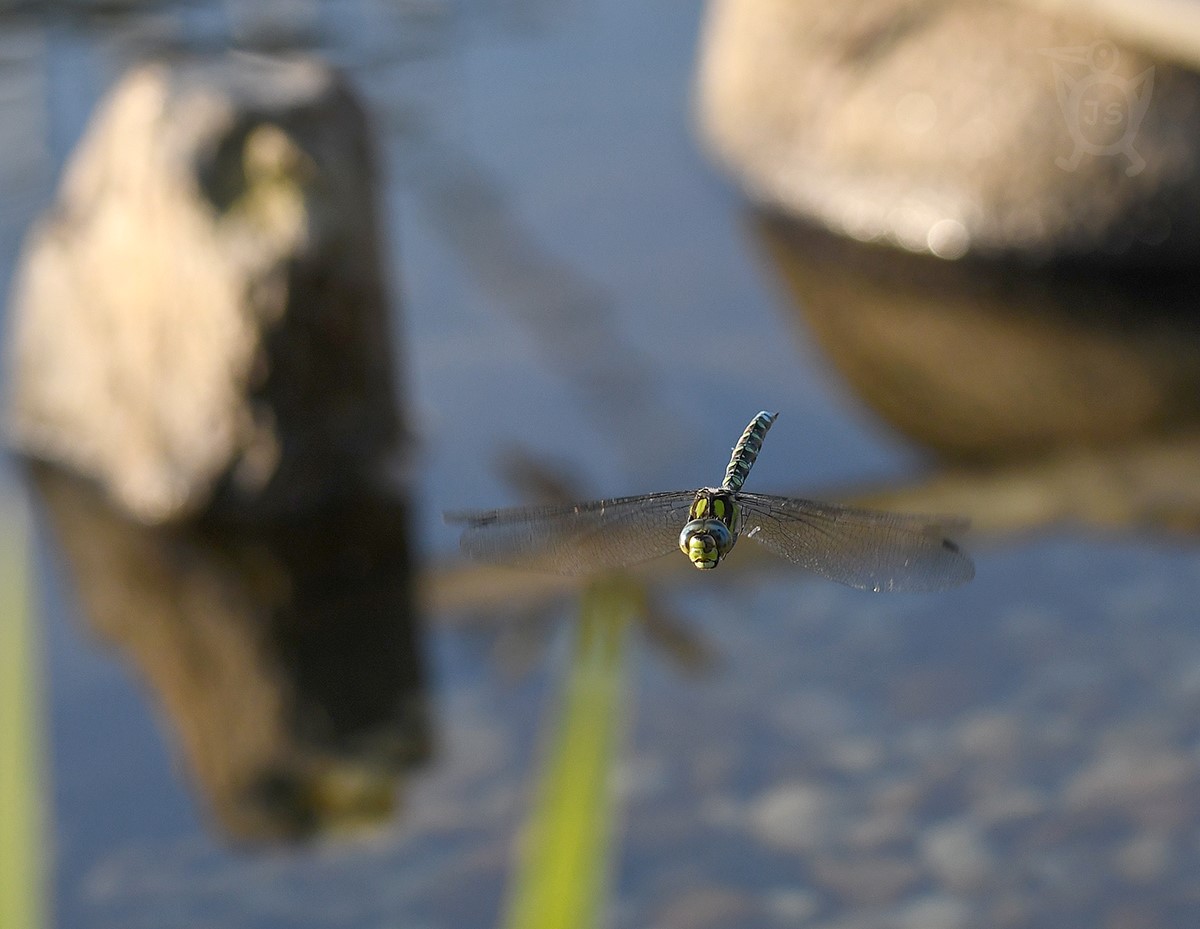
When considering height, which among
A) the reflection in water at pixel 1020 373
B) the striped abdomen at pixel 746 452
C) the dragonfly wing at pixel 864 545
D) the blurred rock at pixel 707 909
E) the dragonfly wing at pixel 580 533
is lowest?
the blurred rock at pixel 707 909

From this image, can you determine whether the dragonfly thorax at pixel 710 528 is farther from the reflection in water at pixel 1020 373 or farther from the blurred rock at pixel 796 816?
the reflection in water at pixel 1020 373

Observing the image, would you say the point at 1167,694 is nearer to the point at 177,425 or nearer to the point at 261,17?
the point at 177,425

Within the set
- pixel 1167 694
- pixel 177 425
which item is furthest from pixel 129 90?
pixel 1167 694

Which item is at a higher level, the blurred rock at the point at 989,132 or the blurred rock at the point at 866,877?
the blurred rock at the point at 989,132

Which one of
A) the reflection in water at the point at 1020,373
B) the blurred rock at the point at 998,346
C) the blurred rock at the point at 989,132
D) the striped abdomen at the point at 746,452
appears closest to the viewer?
the striped abdomen at the point at 746,452

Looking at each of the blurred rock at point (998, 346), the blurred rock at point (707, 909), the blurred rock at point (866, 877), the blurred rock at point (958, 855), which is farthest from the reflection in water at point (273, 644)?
the blurred rock at point (998, 346)

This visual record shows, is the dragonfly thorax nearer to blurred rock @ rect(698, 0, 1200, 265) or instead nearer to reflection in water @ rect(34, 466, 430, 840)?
reflection in water @ rect(34, 466, 430, 840)

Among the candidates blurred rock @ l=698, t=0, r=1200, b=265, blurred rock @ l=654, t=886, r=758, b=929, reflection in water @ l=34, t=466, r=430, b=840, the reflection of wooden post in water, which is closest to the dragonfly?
blurred rock @ l=654, t=886, r=758, b=929

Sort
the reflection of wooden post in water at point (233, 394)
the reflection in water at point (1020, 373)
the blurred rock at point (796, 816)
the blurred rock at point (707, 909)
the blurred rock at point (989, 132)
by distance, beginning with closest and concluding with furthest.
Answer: the blurred rock at point (707, 909) < the blurred rock at point (796, 816) < the reflection of wooden post in water at point (233, 394) < the reflection in water at point (1020, 373) < the blurred rock at point (989, 132)
